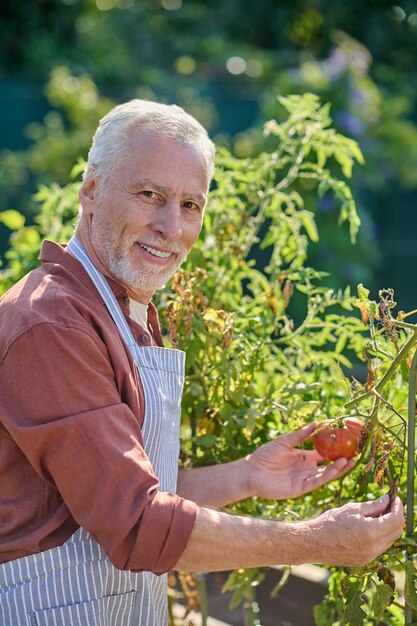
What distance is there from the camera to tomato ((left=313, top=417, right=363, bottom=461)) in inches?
78.4

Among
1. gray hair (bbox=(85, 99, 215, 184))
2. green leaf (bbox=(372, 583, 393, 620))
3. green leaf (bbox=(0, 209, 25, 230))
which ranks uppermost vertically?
gray hair (bbox=(85, 99, 215, 184))

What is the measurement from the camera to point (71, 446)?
5.14 feet

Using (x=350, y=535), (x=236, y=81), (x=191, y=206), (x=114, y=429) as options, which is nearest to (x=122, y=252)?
(x=191, y=206)

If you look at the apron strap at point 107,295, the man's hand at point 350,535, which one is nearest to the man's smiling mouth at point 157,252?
the apron strap at point 107,295

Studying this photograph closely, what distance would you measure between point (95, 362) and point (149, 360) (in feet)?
0.88

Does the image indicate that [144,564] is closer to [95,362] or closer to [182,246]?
[95,362]

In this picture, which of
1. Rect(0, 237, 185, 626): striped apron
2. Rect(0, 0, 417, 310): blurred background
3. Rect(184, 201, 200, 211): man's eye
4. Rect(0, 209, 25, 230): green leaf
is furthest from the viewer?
Rect(0, 0, 417, 310): blurred background

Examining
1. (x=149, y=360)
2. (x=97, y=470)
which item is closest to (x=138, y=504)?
(x=97, y=470)

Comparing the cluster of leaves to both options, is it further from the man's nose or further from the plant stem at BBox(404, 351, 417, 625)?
the man's nose

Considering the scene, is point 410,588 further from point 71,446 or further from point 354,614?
point 71,446

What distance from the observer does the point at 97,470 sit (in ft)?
5.13

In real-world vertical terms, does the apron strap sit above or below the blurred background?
above

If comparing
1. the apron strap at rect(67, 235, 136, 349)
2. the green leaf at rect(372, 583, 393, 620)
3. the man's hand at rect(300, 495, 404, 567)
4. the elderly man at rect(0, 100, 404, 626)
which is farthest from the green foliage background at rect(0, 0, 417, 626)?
the apron strap at rect(67, 235, 136, 349)

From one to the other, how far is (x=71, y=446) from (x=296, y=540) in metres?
0.40
